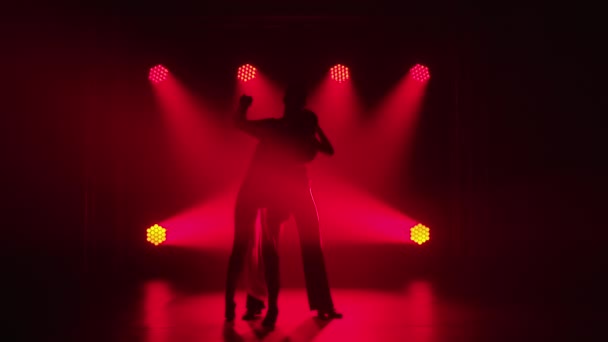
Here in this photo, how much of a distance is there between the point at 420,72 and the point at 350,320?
3264 mm

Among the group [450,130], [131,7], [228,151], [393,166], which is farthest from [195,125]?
[450,130]

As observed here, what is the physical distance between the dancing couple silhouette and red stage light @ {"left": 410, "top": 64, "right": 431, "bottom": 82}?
2631 millimetres

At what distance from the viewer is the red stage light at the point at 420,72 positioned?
630 cm

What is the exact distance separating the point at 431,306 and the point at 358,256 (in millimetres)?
1957

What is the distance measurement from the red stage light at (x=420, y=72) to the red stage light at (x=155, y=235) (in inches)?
125

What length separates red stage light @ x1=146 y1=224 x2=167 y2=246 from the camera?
6164 mm

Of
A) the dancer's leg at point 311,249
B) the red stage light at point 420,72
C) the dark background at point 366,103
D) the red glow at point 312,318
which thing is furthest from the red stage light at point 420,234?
the dancer's leg at point 311,249

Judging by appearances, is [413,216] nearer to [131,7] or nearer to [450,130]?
[450,130]

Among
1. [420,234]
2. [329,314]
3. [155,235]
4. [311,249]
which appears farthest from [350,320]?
[155,235]

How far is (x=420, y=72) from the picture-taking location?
6.31 meters

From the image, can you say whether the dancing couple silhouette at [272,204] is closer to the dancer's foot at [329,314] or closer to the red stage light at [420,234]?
the dancer's foot at [329,314]

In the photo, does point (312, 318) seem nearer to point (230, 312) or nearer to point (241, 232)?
point (230, 312)

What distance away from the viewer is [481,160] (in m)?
6.18

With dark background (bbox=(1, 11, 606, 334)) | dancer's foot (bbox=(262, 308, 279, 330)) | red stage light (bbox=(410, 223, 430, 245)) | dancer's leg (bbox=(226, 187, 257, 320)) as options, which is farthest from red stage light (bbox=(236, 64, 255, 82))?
dancer's foot (bbox=(262, 308, 279, 330))
